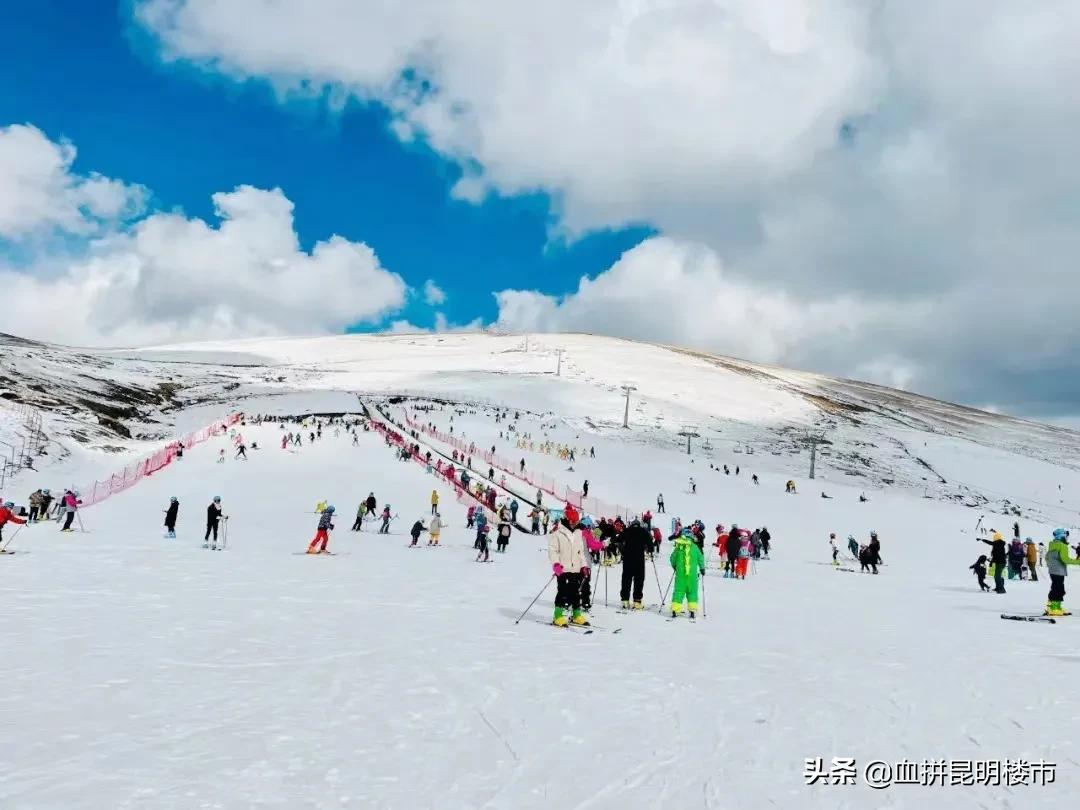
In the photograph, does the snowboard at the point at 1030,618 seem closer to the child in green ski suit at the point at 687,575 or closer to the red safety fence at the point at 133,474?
the child in green ski suit at the point at 687,575

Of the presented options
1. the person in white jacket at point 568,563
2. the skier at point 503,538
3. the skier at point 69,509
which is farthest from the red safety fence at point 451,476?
the person in white jacket at point 568,563

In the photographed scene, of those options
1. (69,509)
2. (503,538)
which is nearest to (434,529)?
(503,538)

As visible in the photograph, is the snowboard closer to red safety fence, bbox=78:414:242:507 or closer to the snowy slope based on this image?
the snowy slope

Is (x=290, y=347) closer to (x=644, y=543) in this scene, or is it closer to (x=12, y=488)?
(x=12, y=488)

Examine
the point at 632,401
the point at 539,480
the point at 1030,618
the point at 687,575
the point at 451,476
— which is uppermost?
the point at 632,401

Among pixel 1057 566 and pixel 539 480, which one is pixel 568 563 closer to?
pixel 1057 566

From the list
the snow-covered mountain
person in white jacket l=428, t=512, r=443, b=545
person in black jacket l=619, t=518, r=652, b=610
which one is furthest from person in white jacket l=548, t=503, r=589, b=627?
the snow-covered mountain

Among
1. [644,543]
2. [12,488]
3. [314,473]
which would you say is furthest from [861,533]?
[12,488]
